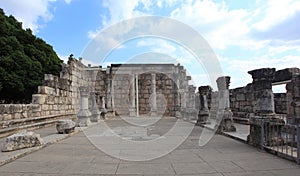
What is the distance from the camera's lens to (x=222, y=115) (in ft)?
33.6

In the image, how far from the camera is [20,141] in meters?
6.58

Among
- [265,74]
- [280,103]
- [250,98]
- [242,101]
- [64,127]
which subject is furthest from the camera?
[242,101]

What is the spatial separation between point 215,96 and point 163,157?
12.4 m

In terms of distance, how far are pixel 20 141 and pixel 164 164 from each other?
11.8 ft

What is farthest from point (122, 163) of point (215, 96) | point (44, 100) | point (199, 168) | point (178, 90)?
point (178, 90)

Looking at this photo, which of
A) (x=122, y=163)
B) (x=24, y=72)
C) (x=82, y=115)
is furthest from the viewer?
(x=24, y=72)

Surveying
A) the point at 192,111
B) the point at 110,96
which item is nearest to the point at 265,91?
the point at 192,111

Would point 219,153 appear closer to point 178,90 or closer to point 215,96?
point 215,96

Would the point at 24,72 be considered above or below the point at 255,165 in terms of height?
above

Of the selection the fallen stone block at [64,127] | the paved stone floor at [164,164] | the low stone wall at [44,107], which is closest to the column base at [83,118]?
the low stone wall at [44,107]

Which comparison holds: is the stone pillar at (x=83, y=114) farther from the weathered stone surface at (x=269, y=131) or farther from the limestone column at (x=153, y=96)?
the limestone column at (x=153, y=96)

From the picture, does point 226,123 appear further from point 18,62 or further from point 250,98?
point 18,62

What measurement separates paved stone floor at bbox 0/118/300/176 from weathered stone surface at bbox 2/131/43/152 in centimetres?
32

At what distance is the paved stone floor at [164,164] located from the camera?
468 cm
